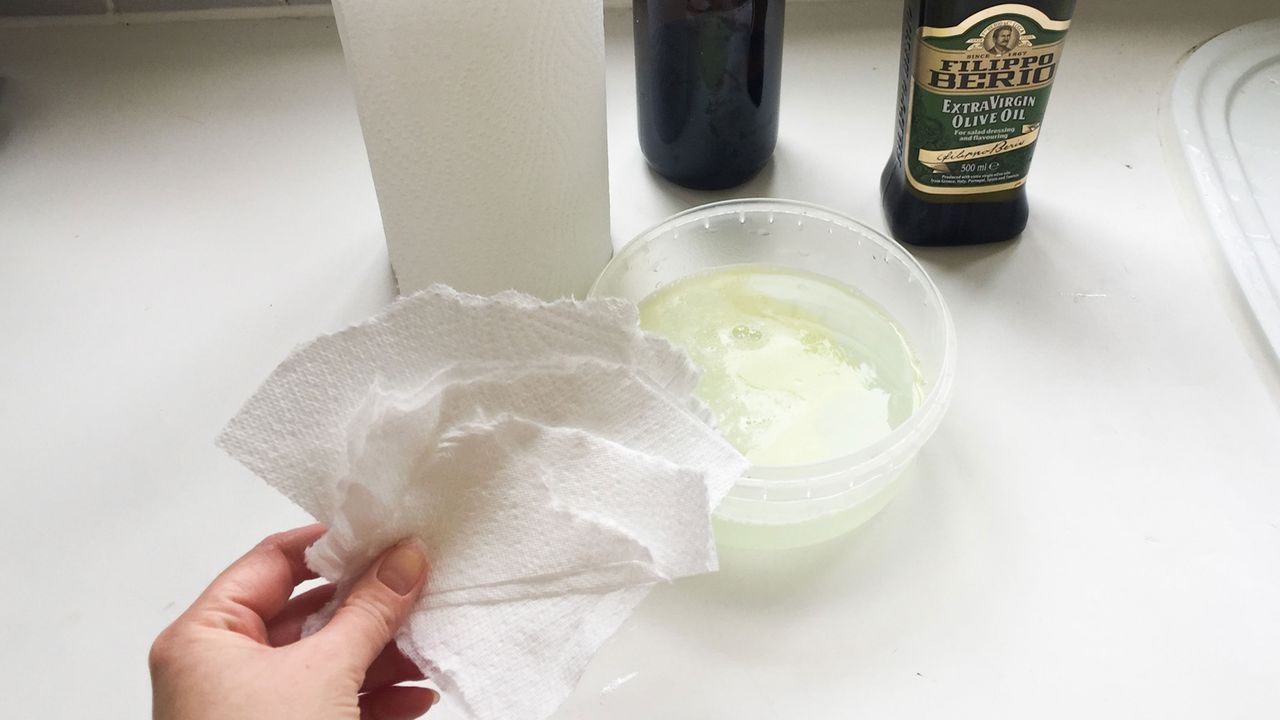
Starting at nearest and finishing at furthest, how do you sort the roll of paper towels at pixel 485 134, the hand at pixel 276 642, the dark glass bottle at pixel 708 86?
the hand at pixel 276 642 < the roll of paper towels at pixel 485 134 < the dark glass bottle at pixel 708 86

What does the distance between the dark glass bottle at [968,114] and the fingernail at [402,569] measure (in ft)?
1.13

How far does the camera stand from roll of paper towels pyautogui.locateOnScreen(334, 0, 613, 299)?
406 mm

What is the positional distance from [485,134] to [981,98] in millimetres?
252

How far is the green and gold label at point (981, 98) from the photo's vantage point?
1.59ft

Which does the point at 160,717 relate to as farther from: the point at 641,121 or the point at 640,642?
the point at 641,121

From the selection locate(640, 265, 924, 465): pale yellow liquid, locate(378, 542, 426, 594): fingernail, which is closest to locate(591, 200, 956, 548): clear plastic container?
locate(640, 265, 924, 465): pale yellow liquid

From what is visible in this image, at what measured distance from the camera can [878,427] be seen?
465 millimetres

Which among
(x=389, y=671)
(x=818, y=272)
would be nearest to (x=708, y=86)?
(x=818, y=272)

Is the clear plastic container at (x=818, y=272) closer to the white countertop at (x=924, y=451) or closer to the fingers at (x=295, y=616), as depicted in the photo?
the white countertop at (x=924, y=451)

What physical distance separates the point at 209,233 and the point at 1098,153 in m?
0.55

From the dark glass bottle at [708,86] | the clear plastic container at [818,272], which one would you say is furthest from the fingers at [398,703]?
the dark glass bottle at [708,86]

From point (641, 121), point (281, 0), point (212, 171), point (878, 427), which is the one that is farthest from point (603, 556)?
point (281, 0)

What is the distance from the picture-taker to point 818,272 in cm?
54

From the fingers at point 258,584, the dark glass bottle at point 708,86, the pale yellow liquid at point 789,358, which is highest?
the dark glass bottle at point 708,86
